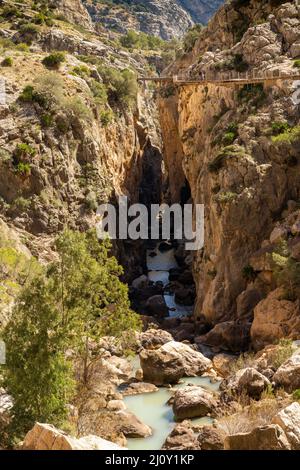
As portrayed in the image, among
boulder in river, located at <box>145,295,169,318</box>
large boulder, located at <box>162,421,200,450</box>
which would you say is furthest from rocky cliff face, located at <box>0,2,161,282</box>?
large boulder, located at <box>162,421,200,450</box>

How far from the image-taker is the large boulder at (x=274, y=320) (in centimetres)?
3700

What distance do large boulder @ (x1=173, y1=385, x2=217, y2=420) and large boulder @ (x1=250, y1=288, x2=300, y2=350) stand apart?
9.07 meters

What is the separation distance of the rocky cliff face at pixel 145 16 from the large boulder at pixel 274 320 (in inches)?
4963

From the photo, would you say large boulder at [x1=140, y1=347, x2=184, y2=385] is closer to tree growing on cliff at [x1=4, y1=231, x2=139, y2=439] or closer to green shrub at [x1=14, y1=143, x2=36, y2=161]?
tree growing on cliff at [x1=4, y1=231, x2=139, y2=439]

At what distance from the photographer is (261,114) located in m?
49.8

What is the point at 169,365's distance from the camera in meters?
34.6

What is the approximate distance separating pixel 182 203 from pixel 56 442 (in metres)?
69.5

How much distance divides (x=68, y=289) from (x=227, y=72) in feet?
123

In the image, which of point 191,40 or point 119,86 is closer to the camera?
point 119,86

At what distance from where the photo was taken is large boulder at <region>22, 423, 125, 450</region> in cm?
1573

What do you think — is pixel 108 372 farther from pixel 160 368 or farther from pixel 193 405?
pixel 193 405

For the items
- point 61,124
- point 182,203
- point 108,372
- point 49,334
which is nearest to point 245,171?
point 61,124

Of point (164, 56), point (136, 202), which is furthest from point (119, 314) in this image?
point (164, 56)

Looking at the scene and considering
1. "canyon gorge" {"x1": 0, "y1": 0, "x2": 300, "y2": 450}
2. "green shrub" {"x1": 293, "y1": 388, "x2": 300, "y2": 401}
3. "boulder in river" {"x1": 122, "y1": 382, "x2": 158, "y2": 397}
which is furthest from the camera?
"boulder in river" {"x1": 122, "y1": 382, "x2": 158, "y2": 397}
